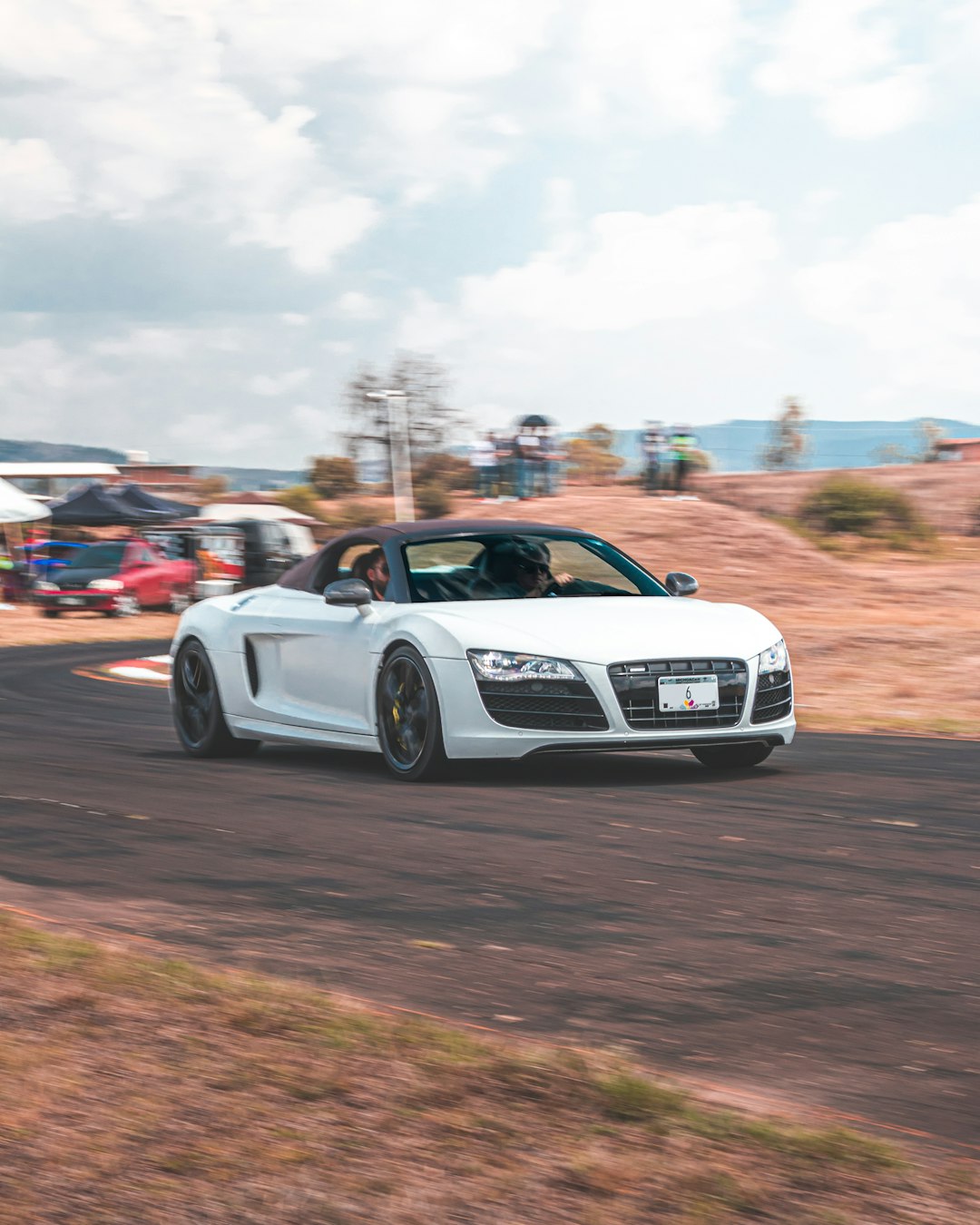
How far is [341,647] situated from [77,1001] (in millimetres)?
4910

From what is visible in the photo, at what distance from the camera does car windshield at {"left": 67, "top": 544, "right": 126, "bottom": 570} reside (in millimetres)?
30953

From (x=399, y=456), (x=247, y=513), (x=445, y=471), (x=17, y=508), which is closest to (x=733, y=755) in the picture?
(x=17, y=508)

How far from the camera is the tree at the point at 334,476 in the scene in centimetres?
6850

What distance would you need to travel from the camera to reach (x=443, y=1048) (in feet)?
12.1

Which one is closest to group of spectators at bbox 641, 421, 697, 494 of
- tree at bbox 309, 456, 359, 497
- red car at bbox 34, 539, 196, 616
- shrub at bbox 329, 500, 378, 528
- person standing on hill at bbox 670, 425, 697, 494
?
person standing on hill at bbox 670, 425, 697, 494

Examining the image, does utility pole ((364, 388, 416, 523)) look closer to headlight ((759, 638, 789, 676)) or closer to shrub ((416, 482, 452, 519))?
shrub ((416, 482, 452, 519))

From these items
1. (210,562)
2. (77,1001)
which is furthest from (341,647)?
(210,562)

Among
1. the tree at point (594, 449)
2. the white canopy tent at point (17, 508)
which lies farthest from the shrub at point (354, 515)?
the tree at point (594, 449)

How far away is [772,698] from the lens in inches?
334

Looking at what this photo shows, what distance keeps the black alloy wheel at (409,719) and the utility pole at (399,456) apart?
1567 inches

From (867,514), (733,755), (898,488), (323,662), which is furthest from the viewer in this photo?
(898,488)

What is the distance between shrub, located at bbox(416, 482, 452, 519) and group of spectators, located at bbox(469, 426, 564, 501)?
12.3 m

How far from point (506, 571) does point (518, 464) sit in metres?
Result: 29.2

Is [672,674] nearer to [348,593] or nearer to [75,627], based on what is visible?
[348,593]
